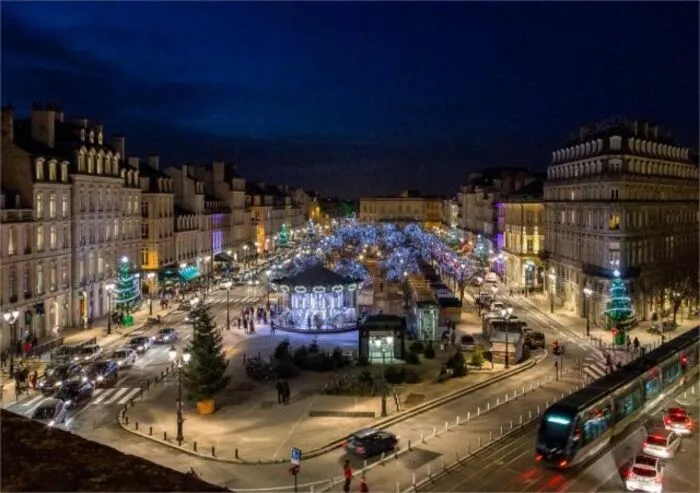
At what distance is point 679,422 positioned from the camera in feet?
102

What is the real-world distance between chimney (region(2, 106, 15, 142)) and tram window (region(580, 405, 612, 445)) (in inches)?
1732

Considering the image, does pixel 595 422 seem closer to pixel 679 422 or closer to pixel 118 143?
pixel 679 422

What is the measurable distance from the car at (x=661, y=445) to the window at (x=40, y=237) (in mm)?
42474

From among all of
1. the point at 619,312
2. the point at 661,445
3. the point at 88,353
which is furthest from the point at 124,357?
the point at 619,312

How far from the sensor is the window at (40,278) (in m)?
52.1

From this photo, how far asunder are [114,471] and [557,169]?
7654cm

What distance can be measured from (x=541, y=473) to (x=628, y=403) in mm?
7016

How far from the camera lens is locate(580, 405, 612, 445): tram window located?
88.6 ft

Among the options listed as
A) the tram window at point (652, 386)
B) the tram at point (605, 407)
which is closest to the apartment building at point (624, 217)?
the tram at point (605, 407)

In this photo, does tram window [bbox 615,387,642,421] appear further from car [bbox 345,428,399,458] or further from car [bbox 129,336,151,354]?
car [bbox 129,336,151,354]

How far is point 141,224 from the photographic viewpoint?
77.6 meters

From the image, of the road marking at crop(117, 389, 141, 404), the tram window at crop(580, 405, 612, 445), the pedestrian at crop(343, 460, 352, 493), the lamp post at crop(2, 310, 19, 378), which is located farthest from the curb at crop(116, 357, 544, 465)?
the lamp post at crop(2, 310, 19, 378)

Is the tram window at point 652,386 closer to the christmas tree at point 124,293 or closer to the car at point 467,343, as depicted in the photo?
the car at point 467,343

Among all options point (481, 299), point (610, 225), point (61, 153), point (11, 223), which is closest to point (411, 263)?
point (481, 299)
